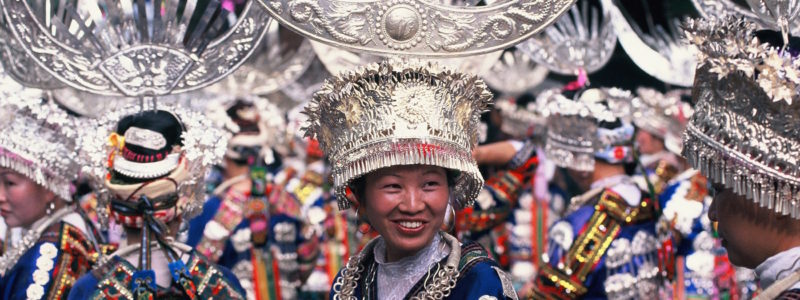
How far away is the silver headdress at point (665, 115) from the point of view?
8703 mm

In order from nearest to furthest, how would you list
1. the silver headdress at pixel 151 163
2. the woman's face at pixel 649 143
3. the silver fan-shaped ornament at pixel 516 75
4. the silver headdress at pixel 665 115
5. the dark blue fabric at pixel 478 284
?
the dark blue fabric at pixel 478 284
the silver headdress at pixel 151 163
the silver headdress at pixel 665 115
the woman's face at pixel 649 143
the silver fan-shaped ornament at pixel 516 75

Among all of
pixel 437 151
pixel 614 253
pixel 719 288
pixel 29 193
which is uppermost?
pixel 437 151

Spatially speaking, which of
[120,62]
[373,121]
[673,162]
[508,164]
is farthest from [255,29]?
[673,162]

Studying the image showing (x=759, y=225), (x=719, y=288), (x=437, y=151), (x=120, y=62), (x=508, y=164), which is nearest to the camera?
(x=759, y=225)

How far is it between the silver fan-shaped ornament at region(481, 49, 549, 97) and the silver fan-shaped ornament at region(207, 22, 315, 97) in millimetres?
3662

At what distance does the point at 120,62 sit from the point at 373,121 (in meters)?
1.90

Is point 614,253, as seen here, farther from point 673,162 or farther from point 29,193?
point 29,193

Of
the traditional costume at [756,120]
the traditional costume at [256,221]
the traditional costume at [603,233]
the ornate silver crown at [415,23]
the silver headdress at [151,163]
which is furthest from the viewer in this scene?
the traditional costume at [256,221]

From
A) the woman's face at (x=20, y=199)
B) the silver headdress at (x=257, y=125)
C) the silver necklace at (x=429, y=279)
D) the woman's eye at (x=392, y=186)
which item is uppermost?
the woman's eye at (x=392, y=186)

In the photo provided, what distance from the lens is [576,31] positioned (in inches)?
310

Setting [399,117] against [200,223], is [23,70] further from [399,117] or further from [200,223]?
[399,117]

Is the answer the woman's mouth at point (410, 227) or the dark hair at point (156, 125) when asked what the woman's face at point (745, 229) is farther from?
the dark hair at point (156, 125)

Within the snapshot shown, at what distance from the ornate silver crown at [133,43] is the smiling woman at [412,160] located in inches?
54.8

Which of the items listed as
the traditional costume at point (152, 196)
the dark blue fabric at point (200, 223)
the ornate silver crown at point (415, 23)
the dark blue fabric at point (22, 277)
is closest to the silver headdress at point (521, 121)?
the dark blue fabric at point (200, 223)
